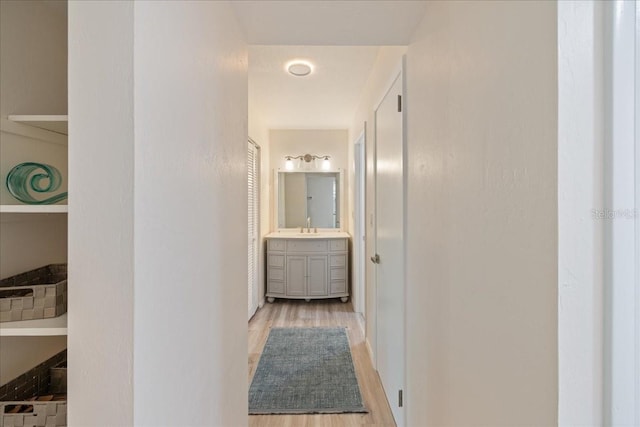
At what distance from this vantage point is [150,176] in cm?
79

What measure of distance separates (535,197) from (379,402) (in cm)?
202

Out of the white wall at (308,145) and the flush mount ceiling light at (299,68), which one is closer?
the flush mount ceiling light at (299,68)

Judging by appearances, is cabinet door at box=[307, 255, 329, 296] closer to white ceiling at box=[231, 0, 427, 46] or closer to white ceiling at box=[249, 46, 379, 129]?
white ceiling at box=[249, 46, 379, 129]

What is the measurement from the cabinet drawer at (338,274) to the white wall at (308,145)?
1.21 metres

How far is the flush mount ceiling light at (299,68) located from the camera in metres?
2.67

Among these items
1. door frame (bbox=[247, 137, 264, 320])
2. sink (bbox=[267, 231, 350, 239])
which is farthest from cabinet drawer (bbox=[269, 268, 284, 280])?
sink (bbox=[267, 231, 350, 239])

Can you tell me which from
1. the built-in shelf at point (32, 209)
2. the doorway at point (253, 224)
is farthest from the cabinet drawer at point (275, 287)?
the built-in shelf at point (32, 209)

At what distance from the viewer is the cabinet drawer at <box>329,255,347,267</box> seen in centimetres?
445

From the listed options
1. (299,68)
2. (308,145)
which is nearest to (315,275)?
(308,145)

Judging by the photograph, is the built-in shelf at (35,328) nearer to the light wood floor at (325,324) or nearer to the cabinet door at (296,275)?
the light wood floor at (325,324)
